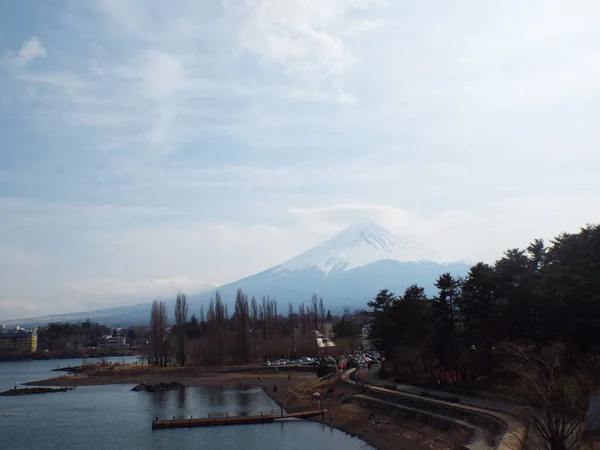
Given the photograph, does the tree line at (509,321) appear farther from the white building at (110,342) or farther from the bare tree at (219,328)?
the white building at (110,342)

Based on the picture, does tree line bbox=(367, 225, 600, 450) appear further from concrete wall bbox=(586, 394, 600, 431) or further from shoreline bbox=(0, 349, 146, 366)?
shoreline bbox=(0, 349, 146, 366)

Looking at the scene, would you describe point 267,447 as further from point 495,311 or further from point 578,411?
point 578,411

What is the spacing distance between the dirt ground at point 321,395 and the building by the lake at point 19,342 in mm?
44327

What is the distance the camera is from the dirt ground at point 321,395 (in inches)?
734

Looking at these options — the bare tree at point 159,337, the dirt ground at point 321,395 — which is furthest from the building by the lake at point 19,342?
the dirt ground at point 321,395

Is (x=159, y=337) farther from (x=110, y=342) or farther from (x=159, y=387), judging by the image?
(x=110, y=342)

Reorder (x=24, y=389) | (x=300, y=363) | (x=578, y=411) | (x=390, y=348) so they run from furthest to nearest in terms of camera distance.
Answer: (x=300, y=363) < (x=24, y=389) < (x=390, y=348) < (x=578, y=411)

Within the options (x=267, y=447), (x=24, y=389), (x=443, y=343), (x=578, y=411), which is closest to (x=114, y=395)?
(x=24, y=389)

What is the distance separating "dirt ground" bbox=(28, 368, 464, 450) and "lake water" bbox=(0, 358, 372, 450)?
2.41 ft

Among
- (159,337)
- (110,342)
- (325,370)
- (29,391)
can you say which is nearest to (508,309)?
(325,370)

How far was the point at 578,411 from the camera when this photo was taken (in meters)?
10.6

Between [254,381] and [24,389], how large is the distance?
602 inches

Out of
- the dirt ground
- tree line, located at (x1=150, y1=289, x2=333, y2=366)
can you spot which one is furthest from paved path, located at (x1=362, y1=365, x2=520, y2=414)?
tree line, located at (x1=150, y1=289, x2=333, y2=366)

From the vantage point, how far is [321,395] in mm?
29656
